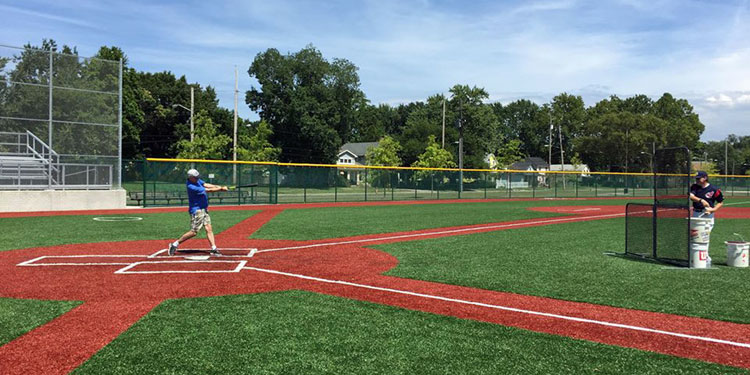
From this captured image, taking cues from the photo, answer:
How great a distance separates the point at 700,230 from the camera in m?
10.4

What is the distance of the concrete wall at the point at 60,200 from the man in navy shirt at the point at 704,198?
22.5 meters

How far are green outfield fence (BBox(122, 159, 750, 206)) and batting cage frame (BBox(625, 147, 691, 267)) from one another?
53.3 feet

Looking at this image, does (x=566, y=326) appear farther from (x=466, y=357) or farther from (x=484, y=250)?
(x=484, y=250)

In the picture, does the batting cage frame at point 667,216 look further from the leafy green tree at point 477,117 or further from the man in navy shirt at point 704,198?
the leafy green tree at point 477,117

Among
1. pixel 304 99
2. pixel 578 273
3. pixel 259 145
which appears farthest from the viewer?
pixel 304 99

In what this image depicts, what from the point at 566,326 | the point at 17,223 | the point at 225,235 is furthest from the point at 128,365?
the point at 17,223

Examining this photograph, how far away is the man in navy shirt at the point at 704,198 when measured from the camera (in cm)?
1102

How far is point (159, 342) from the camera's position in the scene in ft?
18.3

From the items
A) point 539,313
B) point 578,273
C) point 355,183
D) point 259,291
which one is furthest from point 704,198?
point 355,183

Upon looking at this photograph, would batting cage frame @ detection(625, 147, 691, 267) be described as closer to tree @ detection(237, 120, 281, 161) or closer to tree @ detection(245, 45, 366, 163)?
tree @ detection(237, 120, 281, 161)

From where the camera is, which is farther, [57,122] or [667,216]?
[57,122]

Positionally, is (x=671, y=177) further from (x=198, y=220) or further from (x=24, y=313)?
(x=24, y=313)

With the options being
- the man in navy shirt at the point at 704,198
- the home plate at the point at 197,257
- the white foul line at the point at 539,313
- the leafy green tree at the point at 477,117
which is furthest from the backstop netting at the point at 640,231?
the leafy green tree at the point at 477,117

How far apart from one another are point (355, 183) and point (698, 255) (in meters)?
26.3
